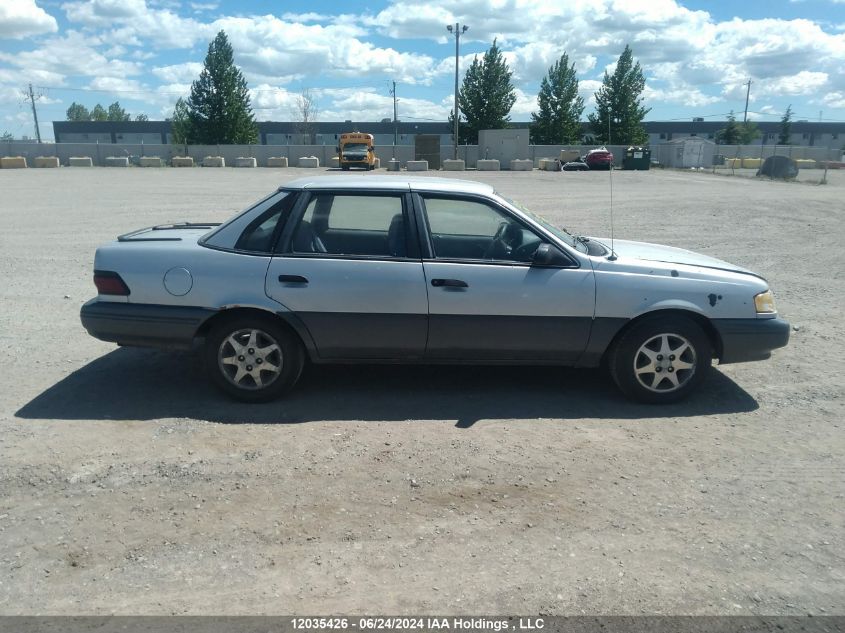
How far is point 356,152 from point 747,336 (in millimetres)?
45317

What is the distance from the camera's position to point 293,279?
493 cm

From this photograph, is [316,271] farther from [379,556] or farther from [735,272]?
[735,272]

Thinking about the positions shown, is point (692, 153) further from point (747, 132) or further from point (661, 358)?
point (661, 358)

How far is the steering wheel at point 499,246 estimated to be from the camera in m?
5.09

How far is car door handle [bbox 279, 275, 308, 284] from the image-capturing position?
493cm

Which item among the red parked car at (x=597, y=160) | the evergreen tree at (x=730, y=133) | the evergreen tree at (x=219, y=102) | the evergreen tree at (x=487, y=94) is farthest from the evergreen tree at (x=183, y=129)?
the evergreen tree at (x=730, y=133)

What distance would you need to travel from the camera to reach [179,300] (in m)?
4.98

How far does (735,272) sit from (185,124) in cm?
7544

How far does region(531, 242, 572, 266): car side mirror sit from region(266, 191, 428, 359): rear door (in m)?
0.84

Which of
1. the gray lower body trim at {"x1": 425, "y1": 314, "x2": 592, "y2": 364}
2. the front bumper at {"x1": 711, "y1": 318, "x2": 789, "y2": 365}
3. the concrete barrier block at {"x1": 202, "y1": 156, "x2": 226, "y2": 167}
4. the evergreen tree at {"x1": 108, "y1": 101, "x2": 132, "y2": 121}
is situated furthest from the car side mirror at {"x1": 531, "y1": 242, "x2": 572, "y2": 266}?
the evergreen tree at {"x1": 108, "y1": 101, "x2": 132, "y2": 121}

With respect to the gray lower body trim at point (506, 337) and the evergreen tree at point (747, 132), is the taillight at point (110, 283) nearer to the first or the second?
the gray lower body trim at point (506, 337)

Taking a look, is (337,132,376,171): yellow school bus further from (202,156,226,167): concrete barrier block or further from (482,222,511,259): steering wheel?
(482,222,511,259): steering wheel

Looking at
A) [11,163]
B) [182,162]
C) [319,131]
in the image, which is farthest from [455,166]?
[319,131]

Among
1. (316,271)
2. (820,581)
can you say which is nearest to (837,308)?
(820,581)
